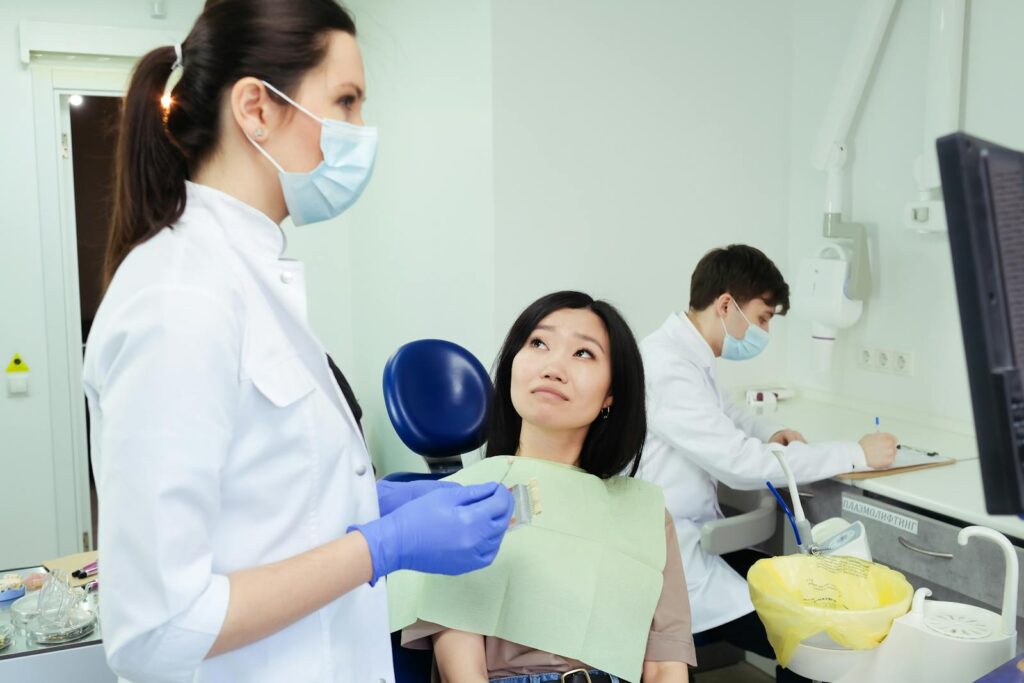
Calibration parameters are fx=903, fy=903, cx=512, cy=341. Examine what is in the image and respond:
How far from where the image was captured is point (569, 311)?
5.61ft

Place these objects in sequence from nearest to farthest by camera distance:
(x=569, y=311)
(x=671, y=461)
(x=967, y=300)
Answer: (x=967, y=300), (x=569, y=311), (x=671, y=461)

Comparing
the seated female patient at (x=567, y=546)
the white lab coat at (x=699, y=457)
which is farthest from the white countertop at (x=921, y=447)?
the seated female patient at (x=567, y=546)

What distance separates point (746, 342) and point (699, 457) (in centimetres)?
44

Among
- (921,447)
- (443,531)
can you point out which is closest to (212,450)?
(443,531)

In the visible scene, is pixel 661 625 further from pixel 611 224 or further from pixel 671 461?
pixel 611 224

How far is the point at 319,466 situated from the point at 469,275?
202cm

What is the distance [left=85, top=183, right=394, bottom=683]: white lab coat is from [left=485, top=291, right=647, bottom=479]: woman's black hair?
0.67 meters

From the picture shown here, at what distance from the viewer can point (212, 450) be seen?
856mm

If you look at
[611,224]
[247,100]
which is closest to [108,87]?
[611,224]

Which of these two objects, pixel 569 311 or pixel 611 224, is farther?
pixel 611 224

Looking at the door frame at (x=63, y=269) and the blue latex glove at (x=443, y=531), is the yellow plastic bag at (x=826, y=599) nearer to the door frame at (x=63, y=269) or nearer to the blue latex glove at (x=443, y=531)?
the blue latex glove at (x=443, y=531)

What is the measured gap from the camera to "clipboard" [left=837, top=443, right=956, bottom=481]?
2182mm

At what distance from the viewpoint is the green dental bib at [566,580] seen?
1.50 meters

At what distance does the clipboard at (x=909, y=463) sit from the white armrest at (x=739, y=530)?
22 cm
